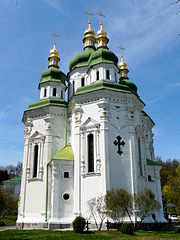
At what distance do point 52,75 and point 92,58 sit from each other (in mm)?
4903

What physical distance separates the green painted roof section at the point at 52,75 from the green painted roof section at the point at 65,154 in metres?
7.82

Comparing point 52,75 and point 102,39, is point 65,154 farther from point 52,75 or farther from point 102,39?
point 102,39

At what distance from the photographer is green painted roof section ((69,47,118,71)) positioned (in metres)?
22.3

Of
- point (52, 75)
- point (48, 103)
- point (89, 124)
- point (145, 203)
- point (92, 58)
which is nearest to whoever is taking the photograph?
point (145, 203)

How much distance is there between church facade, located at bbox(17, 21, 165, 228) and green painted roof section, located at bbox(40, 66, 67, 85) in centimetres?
186

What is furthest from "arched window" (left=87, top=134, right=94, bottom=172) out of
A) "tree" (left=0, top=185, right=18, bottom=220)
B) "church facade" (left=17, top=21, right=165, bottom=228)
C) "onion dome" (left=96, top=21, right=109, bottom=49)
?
"onion dome" (left=96, top=21, right=109, bottom=49)

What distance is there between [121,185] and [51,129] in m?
8.00

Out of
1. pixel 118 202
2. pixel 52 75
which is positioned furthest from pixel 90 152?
pixel 52 75

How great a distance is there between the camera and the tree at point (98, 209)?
1617 centimetres

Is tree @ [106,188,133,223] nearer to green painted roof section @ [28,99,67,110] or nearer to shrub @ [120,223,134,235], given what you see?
shrub @ [120,223,134,235]

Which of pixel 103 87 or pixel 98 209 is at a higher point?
pixel 103 87

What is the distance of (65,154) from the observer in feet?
66.3

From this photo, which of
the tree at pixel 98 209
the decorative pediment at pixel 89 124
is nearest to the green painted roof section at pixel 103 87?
the decorative pediment at pixel 89 124

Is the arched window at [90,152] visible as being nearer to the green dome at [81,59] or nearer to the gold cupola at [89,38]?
the green dome at [81,59]
